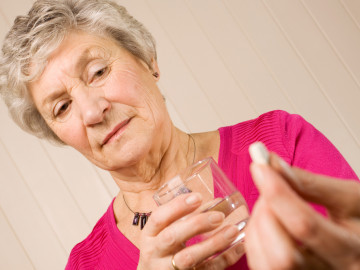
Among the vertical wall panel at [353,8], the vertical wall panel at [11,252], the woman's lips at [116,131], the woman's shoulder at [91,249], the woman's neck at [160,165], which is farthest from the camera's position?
the vertical wall panel at [353,8]

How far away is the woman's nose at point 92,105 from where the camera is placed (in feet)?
3.73

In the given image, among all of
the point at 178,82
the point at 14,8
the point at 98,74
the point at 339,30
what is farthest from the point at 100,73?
the point at 339,30

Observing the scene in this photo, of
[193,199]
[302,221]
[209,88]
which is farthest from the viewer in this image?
[209,88]

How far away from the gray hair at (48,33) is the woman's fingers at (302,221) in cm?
93

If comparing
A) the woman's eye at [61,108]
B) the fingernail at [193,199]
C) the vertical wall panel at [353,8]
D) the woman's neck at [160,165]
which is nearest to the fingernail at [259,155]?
the fingernail at [193,199]

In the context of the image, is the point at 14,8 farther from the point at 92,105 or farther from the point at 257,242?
the point at 257,242

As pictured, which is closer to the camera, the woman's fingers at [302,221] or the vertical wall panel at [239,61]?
the woman's fingers at [302,221]

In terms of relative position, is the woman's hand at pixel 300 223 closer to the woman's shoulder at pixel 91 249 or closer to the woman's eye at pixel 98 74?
the woman's eye at pixel 98 74

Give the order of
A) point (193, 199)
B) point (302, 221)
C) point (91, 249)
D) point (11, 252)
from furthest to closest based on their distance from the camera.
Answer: point (11, 252)
point (91, 249)
point (193, 199)
point (302, 221)

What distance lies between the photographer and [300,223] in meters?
0.45

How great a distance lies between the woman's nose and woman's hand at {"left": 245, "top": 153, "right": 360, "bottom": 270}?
2.35 feet

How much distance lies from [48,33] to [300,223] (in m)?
1.02

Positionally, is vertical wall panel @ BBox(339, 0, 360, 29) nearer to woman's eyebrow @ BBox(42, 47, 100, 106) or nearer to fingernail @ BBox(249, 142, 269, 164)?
woman's eyebrow @ BBox(42, 47, 100, 106)

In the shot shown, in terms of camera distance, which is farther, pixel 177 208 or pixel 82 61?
pixel 82 61
